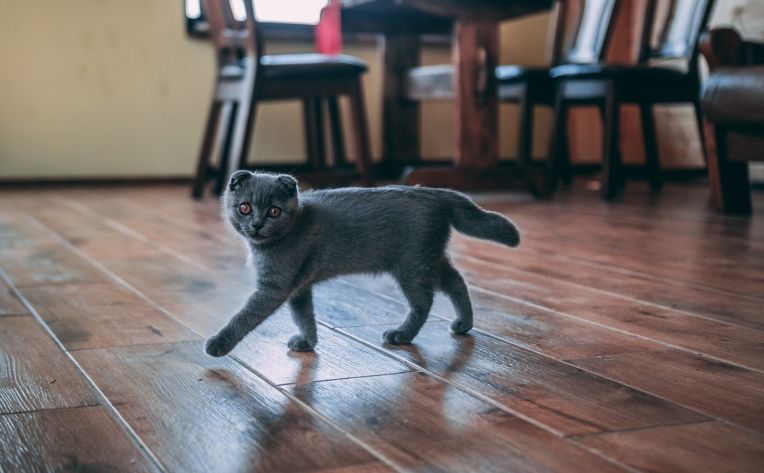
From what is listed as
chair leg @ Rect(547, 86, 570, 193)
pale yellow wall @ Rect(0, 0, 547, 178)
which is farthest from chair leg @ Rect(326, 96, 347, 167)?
chair leg @ Rect(547, 86, 570, 193)

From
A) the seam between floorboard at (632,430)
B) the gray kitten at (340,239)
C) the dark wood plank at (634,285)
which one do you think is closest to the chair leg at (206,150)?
the dark wood plank at (634,285)

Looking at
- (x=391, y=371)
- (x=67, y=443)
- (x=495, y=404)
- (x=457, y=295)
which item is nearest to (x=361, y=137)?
(x=457, y=295)

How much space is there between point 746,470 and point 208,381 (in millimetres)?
610

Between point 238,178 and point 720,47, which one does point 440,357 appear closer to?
point 238,178

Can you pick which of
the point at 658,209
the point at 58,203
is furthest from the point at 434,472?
the point at 58,203

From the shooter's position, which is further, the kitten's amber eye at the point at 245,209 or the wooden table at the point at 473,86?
the wooden table at the point at 473,86

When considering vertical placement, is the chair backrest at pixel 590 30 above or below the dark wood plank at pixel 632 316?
above

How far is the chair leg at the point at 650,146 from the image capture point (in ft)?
13.0

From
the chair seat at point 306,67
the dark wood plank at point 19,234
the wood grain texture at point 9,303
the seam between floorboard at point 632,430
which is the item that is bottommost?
the dark wood plank at point 19,234

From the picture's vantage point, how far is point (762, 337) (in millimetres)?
1367

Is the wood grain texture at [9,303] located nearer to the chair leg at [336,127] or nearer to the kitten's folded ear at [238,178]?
the kitten's folded ear at [238,178]

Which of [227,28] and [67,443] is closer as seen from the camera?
[67,443]

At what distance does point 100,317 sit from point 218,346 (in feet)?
1.25

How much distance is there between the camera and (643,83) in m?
3.64
